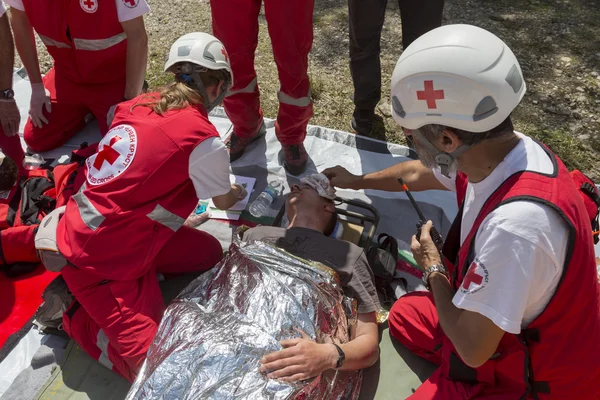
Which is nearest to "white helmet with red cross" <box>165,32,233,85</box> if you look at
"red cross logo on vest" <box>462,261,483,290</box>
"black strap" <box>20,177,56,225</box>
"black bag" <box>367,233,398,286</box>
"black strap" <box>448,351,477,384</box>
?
"black strap" <box>20,177,56,225</box>

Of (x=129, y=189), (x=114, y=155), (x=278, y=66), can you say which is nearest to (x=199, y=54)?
(x=114, y=155)

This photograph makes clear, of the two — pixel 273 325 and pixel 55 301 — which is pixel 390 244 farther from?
pixel 55 301

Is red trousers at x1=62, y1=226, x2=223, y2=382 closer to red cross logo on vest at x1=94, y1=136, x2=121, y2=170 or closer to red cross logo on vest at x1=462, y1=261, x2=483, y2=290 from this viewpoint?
red cross logo on vest at x1=94, y1=136, x2=121, y2=170

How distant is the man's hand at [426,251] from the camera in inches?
97.7

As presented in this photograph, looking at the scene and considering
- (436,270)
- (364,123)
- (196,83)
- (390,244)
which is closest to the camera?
(436,270)

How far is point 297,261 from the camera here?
2.98 m

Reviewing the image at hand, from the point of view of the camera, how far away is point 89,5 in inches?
157

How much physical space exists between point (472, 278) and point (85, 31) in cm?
372

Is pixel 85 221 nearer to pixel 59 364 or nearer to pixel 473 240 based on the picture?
pixel 59 364

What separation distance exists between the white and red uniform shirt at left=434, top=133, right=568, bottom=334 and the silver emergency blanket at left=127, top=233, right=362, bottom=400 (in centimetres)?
94

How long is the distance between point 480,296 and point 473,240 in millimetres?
232

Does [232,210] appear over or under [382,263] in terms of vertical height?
under

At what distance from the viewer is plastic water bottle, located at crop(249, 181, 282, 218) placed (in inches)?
162

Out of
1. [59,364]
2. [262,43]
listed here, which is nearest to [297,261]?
[59,364]
